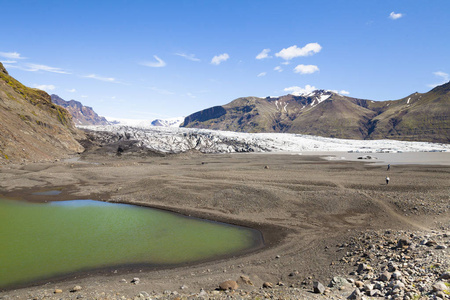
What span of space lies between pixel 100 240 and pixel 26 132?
215 ft

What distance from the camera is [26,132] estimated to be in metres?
67.5

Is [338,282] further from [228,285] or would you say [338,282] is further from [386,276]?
[228,285]

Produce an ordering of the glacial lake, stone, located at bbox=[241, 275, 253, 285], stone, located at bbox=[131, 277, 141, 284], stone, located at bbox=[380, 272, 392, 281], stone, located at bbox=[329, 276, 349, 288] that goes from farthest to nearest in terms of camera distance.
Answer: the glacial lake < stone, located at bbox=[131, 277, 141, 284] < stone, located at bbox=[241, 275, 253, 285] < stone, located at bbox=[329, 276, 349, 288] < stone, located at bbox=[380, 272, 392, 281]

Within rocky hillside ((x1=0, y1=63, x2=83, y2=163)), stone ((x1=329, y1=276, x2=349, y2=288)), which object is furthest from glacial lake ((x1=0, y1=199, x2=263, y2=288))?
rocky hillside ((x1=0, y1=63, x2=83, y2=163))

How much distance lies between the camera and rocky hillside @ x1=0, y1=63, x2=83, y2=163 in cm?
5791

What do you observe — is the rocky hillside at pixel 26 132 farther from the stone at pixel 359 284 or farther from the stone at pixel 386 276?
the stone at pixel 386 276

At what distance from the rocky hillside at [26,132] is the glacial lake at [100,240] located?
37.6 metres

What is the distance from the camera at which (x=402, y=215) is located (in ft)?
79.6

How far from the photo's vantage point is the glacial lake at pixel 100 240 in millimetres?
A: 16266

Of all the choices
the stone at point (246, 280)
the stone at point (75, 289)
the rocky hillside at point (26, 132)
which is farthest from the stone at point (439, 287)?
the rocky hillside at point (26, 132)

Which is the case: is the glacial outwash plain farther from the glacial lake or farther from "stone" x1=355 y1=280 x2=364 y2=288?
the glacial lake

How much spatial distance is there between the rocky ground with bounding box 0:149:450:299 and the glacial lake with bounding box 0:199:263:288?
132cm

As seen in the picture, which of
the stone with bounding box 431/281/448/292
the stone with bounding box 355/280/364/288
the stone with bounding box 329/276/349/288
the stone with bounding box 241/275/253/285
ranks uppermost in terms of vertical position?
the stone with bounding box 431/281/448/292

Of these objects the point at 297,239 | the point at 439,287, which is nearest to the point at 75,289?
the point at 297,239
